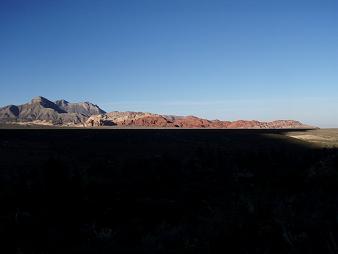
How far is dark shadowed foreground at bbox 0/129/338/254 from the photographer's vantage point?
802cm

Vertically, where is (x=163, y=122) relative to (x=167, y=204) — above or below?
above

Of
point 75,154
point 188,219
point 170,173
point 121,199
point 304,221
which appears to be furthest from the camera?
point 75,154

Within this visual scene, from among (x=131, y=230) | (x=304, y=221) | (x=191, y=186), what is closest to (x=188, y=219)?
(x=131, y=230)

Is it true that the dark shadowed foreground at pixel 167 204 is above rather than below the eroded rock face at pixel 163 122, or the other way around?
below

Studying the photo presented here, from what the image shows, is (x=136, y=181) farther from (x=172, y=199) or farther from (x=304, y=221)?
(x=304, y=221)

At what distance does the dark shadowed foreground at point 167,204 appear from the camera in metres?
8.02

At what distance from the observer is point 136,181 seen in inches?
758

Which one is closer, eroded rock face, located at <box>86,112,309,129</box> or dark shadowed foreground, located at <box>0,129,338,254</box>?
dark shadowed foreground, located at <box>0,129,338,254</box>

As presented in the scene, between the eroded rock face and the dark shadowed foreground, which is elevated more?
the eroded rock face

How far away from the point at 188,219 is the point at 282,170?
10938 millimetres

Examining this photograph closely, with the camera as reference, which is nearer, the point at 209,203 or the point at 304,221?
the point at 304,221

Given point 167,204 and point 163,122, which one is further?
point 163,122

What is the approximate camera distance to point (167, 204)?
15414 millimetres

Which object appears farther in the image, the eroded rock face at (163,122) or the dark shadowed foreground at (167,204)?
the eroded rock face at (163,122)
